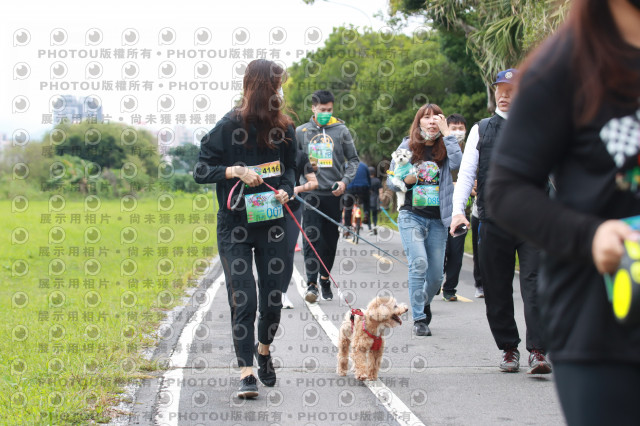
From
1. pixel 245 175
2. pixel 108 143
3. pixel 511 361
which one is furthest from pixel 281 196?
pixel 108 143

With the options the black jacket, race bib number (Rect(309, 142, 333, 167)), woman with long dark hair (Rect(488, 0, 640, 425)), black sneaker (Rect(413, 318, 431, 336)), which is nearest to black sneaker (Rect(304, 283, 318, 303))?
race bib number (Rect(309, 142, 333, 167))

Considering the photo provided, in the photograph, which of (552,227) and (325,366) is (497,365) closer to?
(325,366)

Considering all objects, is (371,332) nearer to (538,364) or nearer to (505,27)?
(538,364)

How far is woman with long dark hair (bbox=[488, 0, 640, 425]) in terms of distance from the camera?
75.6 inches

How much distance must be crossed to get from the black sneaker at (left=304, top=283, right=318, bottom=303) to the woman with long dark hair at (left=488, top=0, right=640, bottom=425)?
8.26 meters

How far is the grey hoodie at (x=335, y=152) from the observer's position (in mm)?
10211

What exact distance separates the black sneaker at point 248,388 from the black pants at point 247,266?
4.1 inches

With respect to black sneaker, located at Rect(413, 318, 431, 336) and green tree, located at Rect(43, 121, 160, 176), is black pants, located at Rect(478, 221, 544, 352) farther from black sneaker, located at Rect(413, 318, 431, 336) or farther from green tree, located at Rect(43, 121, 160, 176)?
green tree, located at Rect(43, 121, 160, 176)

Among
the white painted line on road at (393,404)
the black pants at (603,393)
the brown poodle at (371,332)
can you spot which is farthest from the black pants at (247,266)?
the black pants at (603,393)

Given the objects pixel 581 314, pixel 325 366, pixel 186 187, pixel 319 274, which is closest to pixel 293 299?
pixel 319 274

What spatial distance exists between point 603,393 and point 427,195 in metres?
5.89

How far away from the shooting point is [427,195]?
25.5ft

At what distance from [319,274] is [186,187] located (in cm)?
3391

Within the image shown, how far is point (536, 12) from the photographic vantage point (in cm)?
1410
